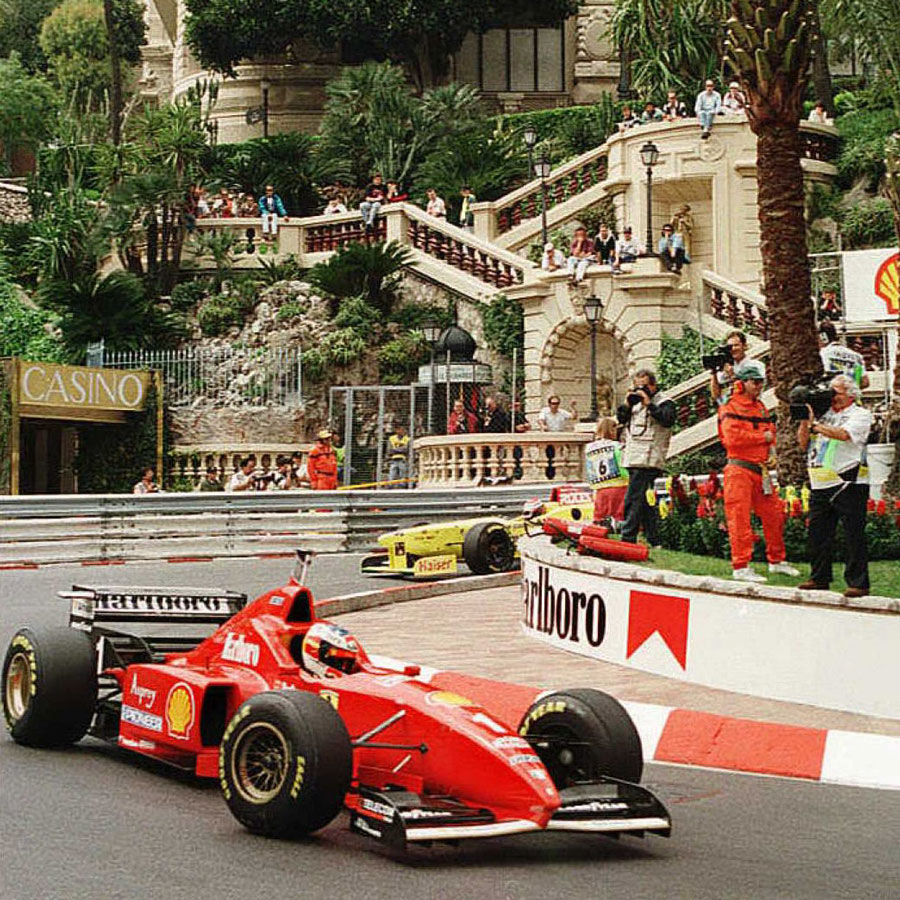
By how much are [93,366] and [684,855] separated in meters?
32.2

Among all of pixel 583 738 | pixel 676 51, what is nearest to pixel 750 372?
pixel 583 738

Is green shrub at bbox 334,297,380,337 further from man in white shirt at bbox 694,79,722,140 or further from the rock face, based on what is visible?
the rock face

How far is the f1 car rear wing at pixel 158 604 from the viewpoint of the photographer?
10609 mm

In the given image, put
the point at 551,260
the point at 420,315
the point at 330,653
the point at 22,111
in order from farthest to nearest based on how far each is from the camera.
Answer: the point at 22,111 < the point at 420,315 < the point at 551,260 < the point at 330,653

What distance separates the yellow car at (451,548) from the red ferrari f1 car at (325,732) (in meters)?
11.0

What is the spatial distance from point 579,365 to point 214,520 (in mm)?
16450

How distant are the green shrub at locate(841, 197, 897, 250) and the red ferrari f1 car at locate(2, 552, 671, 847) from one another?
33.7 meters

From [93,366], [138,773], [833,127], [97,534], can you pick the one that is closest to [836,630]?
[138,773]

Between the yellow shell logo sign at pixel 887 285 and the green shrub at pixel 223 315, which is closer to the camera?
the yellow shell logo sign at pixel 887 285

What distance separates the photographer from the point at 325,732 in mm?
7641

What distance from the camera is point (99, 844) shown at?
770 centimetres

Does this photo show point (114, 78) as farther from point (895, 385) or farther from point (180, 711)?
point (180, 711)

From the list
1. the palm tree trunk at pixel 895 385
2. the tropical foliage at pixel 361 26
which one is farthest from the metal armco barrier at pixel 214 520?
the tropical foliage at pixel 361 26

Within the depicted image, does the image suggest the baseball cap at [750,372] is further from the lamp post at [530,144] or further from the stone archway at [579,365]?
the lamp post at [530,144]
